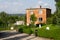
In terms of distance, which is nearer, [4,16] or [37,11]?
[37,11]

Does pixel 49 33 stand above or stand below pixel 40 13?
below

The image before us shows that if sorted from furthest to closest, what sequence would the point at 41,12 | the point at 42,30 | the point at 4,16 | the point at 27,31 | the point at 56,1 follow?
the point at 4,16
the point at 41,12
the point at 27,31
the point at 42,30
the point at 56,1

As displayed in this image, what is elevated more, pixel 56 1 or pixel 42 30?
pixel 56 1

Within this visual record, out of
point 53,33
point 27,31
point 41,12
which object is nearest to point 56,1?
point 53,33

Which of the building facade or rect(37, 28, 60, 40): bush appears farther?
the building facade

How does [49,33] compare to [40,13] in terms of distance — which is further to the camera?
[40,13]

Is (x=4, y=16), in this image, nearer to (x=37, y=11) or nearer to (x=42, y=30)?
(x=37, y=11)

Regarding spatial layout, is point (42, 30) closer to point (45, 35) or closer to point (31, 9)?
point (45, 35)

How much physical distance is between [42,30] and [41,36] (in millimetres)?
1072

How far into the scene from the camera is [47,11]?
76812 mm

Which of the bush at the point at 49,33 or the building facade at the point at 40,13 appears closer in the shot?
the bush at the point at 49,33

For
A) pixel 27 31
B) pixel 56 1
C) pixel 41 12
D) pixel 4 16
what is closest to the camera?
pixel 56 1

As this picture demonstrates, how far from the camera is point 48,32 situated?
3516 cm

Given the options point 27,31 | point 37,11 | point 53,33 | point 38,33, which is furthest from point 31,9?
point 53,33
